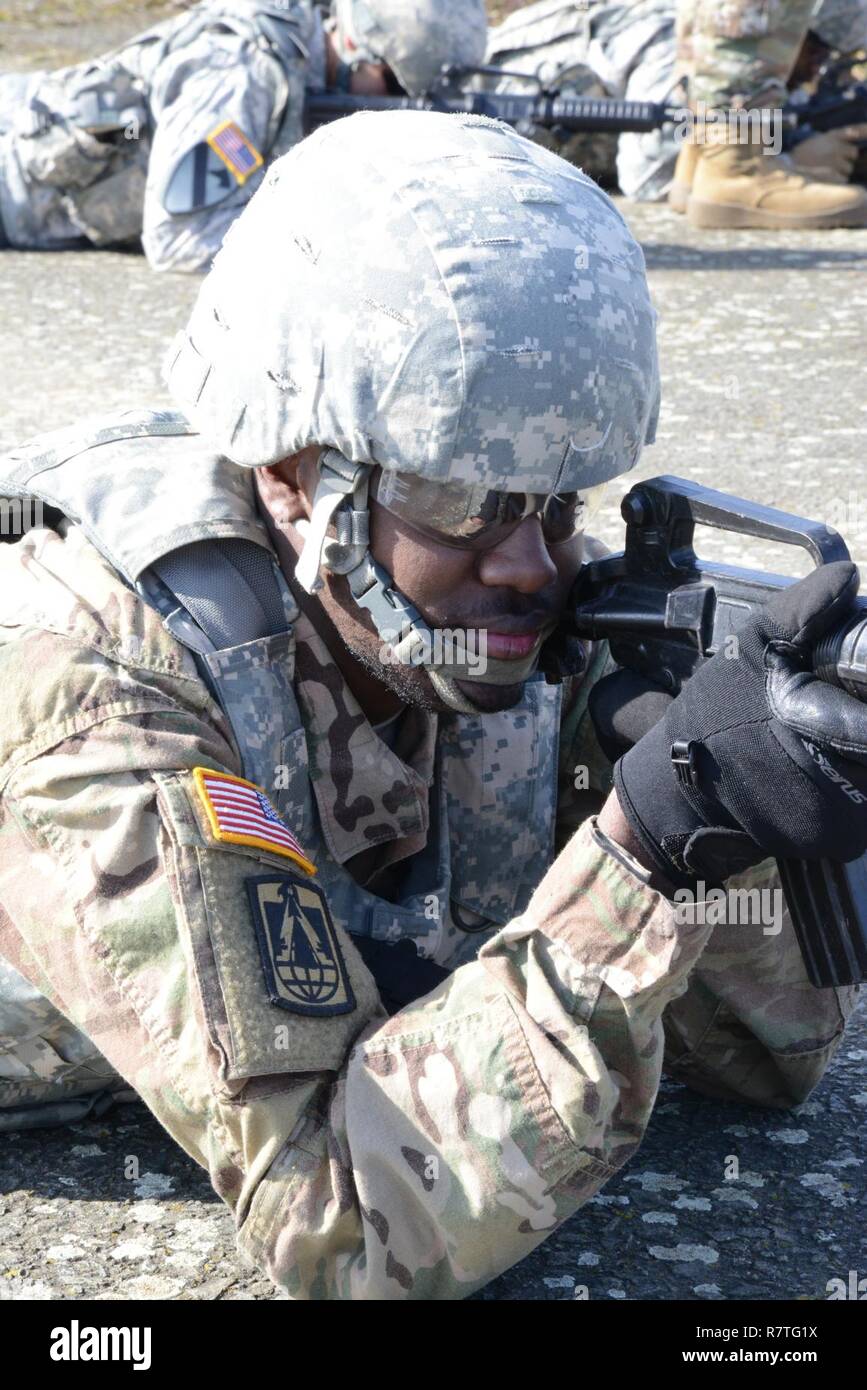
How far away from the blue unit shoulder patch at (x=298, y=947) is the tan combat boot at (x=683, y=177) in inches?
273

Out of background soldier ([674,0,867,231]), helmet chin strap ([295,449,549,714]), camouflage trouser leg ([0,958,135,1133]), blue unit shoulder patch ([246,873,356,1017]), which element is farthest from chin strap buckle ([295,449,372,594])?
background soldier ([674,0,867,231])

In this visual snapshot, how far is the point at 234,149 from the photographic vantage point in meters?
7.25

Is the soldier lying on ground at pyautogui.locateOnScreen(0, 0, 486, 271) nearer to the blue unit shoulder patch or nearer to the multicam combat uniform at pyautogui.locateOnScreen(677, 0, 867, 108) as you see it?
the multicam combat uniform at pyautogui.locateOnScreen(677, 0, 867, 108)

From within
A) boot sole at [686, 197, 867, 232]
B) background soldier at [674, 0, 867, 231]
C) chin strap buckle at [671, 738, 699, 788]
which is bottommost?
boot sole at [686, 197, 867, 232]

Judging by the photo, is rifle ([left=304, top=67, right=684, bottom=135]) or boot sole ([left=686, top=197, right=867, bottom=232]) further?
boot sole ([left=686, top=197, right=867, bottom=232])

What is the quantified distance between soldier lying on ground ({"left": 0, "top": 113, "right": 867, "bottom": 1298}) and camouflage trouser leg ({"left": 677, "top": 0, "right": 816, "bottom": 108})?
20.1 feet

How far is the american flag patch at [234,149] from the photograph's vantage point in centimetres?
722

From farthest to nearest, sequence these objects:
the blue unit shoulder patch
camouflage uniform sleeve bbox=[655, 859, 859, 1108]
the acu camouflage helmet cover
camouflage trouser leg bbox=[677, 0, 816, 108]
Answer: camouflage trouser leg bbox=[677, 0, 816, 108] → camouflage uniform sleeve bbox=[655, 859, 859, 1108] → the acu camouflage helmet cover → the blue unit shoulder patch

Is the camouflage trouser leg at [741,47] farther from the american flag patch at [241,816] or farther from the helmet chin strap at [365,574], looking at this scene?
the american flag patch at [241,816]

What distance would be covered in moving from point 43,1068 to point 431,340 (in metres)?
1.05

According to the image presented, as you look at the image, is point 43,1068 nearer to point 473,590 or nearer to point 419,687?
point 419,687

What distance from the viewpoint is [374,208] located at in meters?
2.10

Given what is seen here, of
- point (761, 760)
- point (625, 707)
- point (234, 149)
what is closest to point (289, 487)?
point (625, 707)

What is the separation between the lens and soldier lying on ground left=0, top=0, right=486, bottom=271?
23.9 ft
